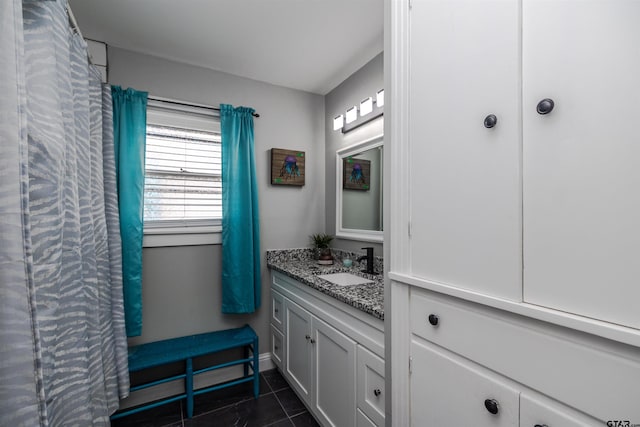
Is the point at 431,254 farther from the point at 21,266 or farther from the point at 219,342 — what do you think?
the point at 219,342

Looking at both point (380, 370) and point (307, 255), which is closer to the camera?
point (380, 370)

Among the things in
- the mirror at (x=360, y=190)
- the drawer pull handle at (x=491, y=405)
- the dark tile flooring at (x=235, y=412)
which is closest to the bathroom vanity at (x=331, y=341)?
the dark tile flooring at (x=235, y=412)

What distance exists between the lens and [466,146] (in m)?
0.81

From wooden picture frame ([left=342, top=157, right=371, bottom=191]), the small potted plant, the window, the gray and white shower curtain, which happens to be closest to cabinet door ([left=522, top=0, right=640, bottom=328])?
the gray and white shower curtain

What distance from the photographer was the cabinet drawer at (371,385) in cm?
119

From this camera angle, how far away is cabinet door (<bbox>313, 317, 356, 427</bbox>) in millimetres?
1388

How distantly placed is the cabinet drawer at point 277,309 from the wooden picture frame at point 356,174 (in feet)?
3.51

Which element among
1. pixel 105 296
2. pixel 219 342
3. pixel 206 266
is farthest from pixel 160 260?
pixel 219 342

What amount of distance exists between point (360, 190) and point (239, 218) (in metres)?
0.99

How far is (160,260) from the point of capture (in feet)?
6.89

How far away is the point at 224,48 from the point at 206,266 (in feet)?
5.34

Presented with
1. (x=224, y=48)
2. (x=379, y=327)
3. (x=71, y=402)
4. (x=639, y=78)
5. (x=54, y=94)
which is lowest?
(x=71, y=402)

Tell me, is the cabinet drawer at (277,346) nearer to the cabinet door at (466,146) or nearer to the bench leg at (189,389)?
the bench leg at (189,389)

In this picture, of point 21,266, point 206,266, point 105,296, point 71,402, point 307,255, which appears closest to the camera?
point 21,266
